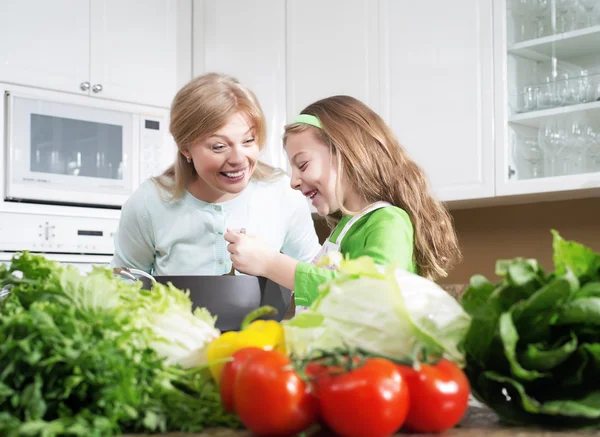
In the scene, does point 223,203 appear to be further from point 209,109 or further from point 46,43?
point 46,43

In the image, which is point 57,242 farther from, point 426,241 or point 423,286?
point 423,286

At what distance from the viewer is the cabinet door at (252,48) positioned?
11.0 ft

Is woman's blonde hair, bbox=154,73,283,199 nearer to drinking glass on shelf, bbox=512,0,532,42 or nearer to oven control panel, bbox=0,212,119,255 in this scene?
drinking glass on shelf, bbox=512,0,532,42

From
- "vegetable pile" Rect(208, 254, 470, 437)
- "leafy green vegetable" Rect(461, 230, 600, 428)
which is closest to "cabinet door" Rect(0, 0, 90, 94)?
"vegetable pile" Rect(208, 254, 470, 437)

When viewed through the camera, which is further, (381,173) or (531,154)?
(531,154)

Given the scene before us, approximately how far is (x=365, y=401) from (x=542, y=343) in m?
0.18

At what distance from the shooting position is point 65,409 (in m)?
0.60

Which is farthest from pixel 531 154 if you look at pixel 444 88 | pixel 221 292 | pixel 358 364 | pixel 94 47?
pixel 358 364

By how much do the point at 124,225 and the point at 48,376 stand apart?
54.1 inches

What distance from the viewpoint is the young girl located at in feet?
5.08

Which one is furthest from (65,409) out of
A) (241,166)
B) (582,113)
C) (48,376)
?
(582,113)

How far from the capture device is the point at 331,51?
315 centimetres

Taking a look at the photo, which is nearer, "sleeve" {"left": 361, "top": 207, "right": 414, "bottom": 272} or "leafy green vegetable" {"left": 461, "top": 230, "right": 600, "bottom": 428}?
"leafy green vegetable" {"left": 461, "top": 230, "right": 600, "bottom": 428}

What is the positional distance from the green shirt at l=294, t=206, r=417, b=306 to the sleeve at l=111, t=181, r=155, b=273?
0.58 meters
